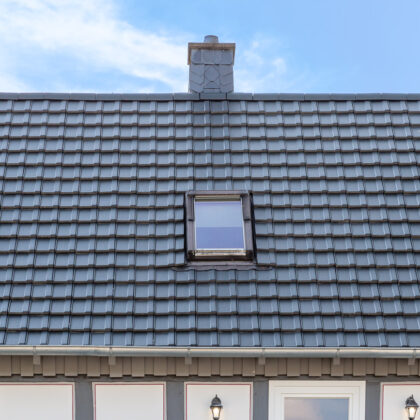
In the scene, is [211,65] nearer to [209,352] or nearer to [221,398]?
[209,352]

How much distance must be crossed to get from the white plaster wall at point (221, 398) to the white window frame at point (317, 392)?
26cm

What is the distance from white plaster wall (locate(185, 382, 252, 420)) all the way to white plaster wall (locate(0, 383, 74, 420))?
1222 mm

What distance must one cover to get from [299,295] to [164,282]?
1452 millimetres

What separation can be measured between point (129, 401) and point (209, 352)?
39.8 inches

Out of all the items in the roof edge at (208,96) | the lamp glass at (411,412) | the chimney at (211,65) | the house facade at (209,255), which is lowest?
the lamp glass at (411,412)

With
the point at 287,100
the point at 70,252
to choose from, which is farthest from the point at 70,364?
the point at 287,100

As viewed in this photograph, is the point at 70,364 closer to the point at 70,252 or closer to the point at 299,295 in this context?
the point at 70,252

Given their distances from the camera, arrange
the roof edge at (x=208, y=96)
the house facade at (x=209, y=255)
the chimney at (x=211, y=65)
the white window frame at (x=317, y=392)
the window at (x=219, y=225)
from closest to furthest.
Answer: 1. the house facade at (x=209, y=255)
2. the white window frame at (x=317, y=392)
3. the window at (x=219, y=225)
4. the roof edge at (x=208, y=96)
5. the chimney at (x=211, y=65)

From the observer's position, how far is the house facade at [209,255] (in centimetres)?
612

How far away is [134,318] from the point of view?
20.5ft

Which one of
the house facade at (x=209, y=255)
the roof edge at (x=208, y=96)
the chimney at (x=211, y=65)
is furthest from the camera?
the chimney at (x=211, y=65)

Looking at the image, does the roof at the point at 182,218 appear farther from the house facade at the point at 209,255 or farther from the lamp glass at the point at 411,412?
the lamp glass at the point at 411,412

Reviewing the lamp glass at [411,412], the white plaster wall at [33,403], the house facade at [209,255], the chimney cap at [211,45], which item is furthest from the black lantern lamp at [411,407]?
the chimney cap at [211,45]

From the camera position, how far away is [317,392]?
626 cm
